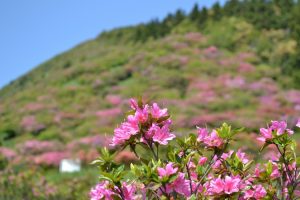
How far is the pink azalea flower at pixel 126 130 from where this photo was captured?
215cm

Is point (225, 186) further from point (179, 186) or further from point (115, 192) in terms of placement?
point (115, 192)

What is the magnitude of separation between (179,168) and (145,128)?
216 millimetres

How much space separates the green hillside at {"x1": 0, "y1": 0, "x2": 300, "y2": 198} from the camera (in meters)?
17.8

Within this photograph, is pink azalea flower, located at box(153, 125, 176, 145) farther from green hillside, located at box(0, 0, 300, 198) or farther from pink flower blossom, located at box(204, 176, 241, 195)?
green hillside, located at box(0, 0, 300, 198)

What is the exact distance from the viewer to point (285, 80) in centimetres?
2112

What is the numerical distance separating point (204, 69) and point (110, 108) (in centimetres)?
517

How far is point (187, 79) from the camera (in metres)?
22.2

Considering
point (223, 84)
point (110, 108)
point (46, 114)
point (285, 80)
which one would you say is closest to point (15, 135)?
point (46, 114)

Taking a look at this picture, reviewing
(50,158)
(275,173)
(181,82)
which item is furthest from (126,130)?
(181,82)

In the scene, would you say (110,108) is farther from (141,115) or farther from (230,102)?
(141,115)

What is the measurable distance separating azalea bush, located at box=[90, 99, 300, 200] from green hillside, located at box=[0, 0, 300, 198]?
1181 cm

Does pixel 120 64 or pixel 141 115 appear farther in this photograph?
pixel 120 64

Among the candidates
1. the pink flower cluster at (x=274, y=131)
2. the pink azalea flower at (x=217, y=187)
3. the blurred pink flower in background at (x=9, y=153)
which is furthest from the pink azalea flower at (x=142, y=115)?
the blurred pink flower in background at (x=9, y=153)

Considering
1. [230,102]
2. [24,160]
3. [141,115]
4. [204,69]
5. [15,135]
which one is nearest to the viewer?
[141,115]
